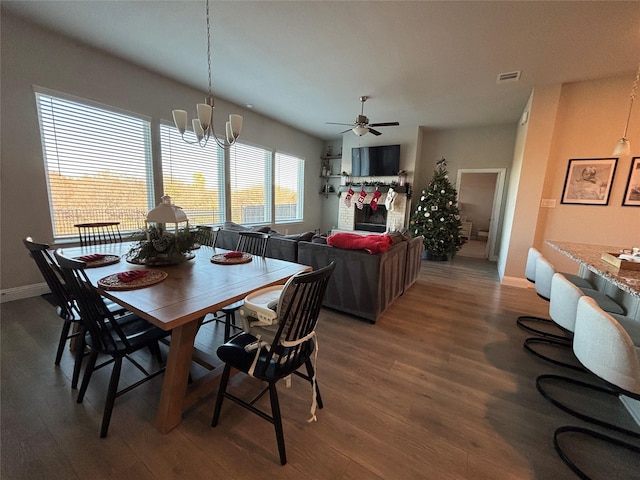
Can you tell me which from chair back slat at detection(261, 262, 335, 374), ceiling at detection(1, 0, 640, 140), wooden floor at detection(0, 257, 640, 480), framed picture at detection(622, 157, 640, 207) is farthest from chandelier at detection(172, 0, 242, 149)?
framed picture at detection(622, 157, 640, 207)

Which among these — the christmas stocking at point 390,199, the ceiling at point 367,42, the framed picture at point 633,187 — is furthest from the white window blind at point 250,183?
the framed picture at point 633,187

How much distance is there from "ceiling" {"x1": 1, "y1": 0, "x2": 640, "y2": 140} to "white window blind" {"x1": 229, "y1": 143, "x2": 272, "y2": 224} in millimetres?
1367

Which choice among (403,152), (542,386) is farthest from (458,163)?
(542,386)

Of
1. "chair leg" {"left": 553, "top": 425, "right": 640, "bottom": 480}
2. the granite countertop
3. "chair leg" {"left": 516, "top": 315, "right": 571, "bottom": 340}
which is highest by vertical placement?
the granite countertop

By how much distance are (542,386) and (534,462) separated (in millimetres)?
778

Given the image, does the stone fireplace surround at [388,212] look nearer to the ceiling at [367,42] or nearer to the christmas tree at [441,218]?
the christmas tree at [441,218]

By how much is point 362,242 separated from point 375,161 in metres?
4.35

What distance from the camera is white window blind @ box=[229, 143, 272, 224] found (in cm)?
534

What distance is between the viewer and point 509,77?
3500 millimetres

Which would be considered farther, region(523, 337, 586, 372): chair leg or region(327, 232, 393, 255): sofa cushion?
region(327, 232, 393, 255): sofa cushion

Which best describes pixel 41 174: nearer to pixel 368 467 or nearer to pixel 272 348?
pixel 272 348

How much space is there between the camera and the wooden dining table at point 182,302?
1313 mm

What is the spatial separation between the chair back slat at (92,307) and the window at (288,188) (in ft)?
17.1

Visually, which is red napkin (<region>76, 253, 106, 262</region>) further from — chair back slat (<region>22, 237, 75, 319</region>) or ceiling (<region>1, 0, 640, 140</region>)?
ceiling (<region>1, 0, 640, 140</region>)
